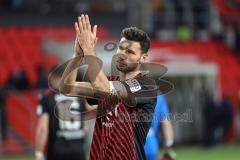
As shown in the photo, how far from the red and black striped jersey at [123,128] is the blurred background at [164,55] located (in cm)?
1098

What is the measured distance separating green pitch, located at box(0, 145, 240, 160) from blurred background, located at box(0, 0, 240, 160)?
3 cm

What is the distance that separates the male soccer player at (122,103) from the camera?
5969 millimetres

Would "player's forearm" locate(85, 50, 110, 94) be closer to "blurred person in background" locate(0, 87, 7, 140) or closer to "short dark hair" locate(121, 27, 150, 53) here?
"short dark hair" locate(121, 27, 150, 53)

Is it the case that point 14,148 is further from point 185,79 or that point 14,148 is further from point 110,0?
point 110,0

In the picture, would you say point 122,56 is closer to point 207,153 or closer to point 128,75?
point 128,75

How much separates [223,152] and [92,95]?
1431 cm

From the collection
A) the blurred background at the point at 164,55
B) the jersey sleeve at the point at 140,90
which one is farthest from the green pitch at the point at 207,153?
the jersey sleeve at the point at 140,90

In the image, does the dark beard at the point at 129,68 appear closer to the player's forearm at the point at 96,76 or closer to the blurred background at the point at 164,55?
the player's forearm at the point at 96,76

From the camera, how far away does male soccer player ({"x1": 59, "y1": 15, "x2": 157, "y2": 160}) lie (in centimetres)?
597

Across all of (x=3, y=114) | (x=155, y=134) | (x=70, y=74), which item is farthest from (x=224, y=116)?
(x=70, y=74)

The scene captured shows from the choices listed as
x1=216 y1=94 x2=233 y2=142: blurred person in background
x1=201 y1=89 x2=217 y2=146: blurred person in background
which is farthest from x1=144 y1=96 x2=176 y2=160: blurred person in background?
x1=216 y1=94 x2=233 y2=142: blurred person in background

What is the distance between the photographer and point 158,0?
86.9ft

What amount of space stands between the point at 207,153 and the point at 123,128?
13.8 metres

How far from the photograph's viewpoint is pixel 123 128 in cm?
600
